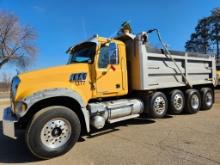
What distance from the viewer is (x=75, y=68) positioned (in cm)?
646

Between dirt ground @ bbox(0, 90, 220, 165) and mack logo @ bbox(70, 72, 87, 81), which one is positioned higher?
mack logo @ bbox(70, 72, 87, 81)

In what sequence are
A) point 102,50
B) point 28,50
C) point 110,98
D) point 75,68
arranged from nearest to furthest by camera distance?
point 75,68
point 102,50
point 110,98
point 28,50

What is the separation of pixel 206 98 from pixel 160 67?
3.26 m

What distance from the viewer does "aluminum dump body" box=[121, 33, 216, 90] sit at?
788 cm

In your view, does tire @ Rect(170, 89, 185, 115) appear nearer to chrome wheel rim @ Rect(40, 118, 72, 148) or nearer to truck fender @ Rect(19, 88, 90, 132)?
truck fender @ Rect(19, 88, 90, 132)

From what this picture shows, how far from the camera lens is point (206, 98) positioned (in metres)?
10.6

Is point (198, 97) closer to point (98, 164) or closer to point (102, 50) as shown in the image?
point (102, 50)

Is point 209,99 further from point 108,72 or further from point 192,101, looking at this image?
point 108,72

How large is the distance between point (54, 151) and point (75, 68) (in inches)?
81.7

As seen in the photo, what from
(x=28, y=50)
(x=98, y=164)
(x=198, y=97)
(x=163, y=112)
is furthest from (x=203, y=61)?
(x=28, y=50)

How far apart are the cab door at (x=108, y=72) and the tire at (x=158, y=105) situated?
129 centimetres

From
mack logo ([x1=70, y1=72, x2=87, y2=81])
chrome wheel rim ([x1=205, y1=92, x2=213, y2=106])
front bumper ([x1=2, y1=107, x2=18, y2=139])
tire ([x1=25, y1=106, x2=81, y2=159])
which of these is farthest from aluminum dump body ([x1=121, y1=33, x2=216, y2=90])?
front bumper ([x1=2, y1=107, x2=18, y2=139])

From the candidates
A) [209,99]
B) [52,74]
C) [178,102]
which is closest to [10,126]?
[52,74]

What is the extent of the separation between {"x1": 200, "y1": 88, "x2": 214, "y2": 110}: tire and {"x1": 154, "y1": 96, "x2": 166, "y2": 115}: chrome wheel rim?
8.76 feet
